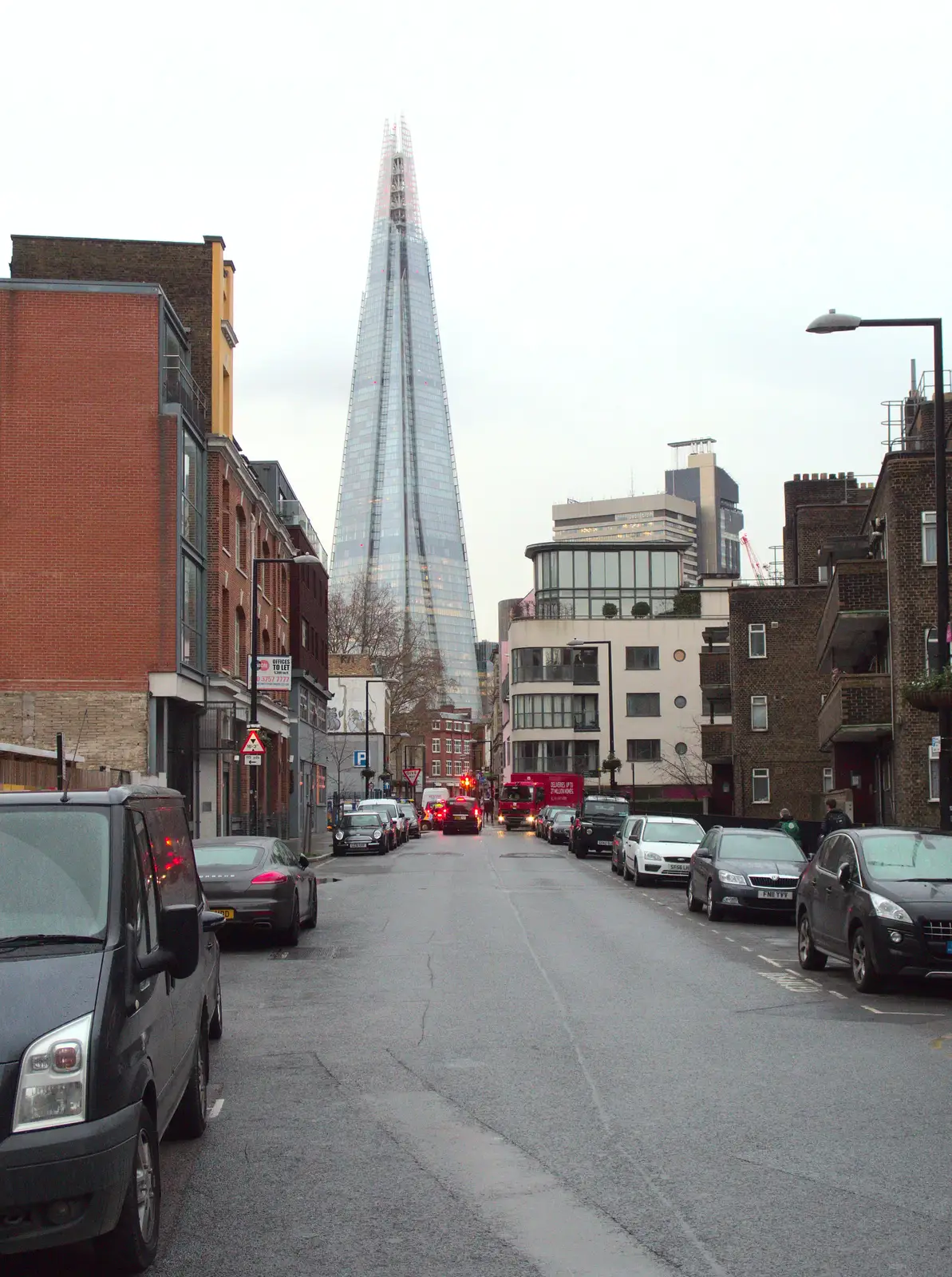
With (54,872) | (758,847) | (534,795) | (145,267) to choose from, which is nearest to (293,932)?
(758,847)

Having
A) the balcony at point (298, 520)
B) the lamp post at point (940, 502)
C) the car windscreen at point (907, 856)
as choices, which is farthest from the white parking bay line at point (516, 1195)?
the balcony at point (298, 520)

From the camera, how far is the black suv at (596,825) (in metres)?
44.8

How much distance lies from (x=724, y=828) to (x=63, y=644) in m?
18.7

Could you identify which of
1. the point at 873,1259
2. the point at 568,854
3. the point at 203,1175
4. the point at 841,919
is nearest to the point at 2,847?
the point at 203,1175

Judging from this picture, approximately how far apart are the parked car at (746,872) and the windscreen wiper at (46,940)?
54.8 ft

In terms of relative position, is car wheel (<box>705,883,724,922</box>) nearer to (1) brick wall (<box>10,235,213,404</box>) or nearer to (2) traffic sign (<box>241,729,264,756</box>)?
(2) traffic sign (<box>241,729,264,756</box>)

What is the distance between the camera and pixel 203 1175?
7.07 m

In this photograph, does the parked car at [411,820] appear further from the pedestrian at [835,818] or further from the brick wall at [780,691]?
the pedestrian at [835,818]

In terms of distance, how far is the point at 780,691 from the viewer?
56.2 meters

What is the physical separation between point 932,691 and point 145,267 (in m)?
30.7

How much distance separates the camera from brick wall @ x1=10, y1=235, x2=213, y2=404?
41312mm

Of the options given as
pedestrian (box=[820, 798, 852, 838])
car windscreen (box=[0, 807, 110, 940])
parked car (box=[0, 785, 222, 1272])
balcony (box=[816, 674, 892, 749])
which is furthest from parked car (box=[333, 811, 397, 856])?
car windscreen (box=[0, 807, 110, 940])

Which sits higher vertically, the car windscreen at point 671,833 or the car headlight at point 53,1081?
the car headlight at point 53,1081

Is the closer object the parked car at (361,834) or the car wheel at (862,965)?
Answer: the car wheel at (862,965)
